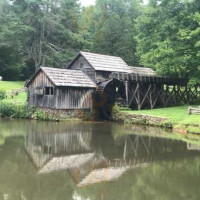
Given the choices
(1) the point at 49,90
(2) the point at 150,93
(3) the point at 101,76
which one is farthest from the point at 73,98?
(2) the point at 150,93

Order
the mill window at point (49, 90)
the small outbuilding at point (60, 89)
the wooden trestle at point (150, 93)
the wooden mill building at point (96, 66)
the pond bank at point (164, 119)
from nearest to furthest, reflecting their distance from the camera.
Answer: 1. the pond bank at point (164, 119)
2. the small outbuilding at point (60, 89)
3. the mill window at point (49, 90)
4. the wooden trestle at point (150, 93)
5. the wooden mill building at point (96, 66)

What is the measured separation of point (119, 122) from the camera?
2830 cm

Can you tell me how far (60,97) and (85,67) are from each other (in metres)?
5.70

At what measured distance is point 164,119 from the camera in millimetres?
24875

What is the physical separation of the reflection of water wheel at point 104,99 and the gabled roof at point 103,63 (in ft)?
6.81

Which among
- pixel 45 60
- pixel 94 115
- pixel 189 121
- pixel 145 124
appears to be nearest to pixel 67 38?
pixel 45 60

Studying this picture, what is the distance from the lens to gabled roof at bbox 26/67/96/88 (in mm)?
28375

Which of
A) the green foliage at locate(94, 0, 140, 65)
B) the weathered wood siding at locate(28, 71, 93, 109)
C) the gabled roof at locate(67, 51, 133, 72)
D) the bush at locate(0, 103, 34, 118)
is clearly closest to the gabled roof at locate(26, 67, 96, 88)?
the weathered wood siding at locate(28, 71, 93, 109)

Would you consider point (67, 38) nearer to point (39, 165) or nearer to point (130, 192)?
point (39, 165)

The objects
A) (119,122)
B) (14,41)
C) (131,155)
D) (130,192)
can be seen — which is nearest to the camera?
(130,192)

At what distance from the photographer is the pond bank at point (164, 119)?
2208 centimetres

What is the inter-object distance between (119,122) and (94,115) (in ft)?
11.1

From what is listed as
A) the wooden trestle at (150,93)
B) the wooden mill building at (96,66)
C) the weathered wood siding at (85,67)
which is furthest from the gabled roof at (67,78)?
the wooden trestle at (150,93)

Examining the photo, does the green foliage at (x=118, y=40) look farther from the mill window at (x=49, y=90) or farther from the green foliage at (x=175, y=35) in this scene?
the mill window at (x=49, y=90)
